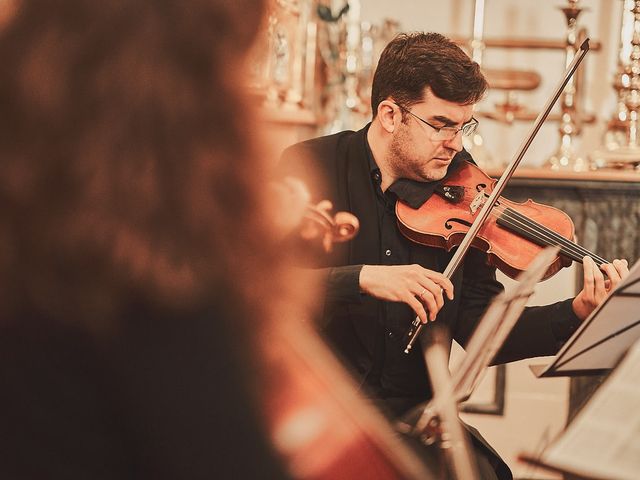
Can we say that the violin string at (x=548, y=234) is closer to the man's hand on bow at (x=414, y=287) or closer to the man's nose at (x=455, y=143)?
the man's nose at (x=455, y=143)

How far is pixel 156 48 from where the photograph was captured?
1.92ft

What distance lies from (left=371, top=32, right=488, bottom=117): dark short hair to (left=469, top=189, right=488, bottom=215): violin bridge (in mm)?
212

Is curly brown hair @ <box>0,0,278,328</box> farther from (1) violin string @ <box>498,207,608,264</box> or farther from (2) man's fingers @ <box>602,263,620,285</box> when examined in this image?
(1) violin string @ <box>498,207,608,264</box>

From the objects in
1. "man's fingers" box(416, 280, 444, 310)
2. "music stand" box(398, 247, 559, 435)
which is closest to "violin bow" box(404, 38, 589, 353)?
"man's fingers" box(416, 280, 444, 310)

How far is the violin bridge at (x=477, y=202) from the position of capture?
187cm

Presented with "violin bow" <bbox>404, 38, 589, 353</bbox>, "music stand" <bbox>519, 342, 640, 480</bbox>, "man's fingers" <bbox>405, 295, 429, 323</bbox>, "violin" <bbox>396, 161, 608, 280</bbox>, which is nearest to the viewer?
"music stand" <bbox>519, 342, 640, 480</bbox>

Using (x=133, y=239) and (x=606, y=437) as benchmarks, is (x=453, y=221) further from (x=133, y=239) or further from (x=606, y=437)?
(x=133, y=239)

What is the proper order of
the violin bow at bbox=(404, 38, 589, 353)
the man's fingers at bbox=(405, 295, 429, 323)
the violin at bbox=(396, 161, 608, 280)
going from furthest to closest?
the violin at bbox=(396, 161, 608, 280) < the violin bow at bbox=(404, 38, 589, 353) < the man's fingers at bbox=(405, 295, 429, 323)

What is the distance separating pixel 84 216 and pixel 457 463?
44cm

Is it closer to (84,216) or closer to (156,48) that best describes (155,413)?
(84,216)

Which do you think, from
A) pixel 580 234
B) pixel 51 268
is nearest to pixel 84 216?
pixel 51 268

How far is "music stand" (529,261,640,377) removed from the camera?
1.29 meters

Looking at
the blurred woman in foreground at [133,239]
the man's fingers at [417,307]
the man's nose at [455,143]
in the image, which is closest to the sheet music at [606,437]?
the blurred woman in foreground at [133,239]

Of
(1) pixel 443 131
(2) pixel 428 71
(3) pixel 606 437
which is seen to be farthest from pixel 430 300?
(3) pixel 606 437
